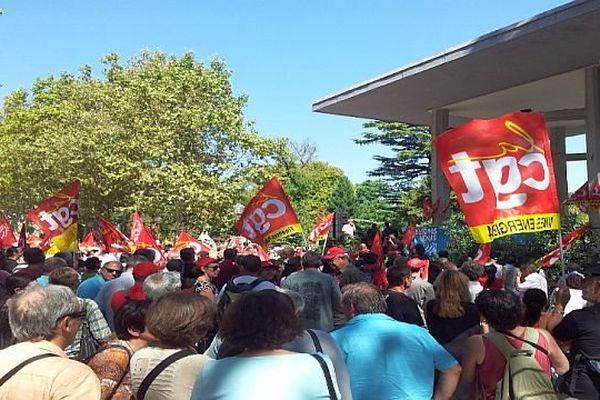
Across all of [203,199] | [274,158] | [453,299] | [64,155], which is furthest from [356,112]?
[453,299]

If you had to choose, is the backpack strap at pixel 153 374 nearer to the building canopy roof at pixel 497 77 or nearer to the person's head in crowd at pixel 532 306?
the person's head in crowd at pixel 532 306

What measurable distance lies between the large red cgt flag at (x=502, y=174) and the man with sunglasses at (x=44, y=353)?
172 inches

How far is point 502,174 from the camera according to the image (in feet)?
22.3

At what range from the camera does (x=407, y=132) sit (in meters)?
58.3

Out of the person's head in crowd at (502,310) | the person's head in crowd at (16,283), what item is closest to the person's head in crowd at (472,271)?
the person's head in crowd at (502,310)

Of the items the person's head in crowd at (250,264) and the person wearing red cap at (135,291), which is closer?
the person wearing red cap at (135,291)

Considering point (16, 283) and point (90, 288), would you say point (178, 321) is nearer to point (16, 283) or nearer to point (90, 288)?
point (16, 283)

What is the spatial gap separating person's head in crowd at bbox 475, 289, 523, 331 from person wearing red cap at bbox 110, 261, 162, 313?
2.46 m

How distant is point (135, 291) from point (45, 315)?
2794 mm

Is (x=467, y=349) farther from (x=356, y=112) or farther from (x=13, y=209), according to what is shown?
(x=13, y=209)

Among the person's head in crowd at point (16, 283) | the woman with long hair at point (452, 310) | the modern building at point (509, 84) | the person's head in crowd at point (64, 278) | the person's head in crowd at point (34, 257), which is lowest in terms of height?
the woman with long hair at point (452, 310)

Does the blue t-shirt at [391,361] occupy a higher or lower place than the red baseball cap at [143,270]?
lower

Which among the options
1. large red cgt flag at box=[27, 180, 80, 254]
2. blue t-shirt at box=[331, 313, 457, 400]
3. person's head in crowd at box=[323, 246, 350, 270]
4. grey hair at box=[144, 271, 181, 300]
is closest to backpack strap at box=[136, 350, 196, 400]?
blue t-shirt at box=[331, 313, 457, 400]

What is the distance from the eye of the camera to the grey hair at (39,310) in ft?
9.62
